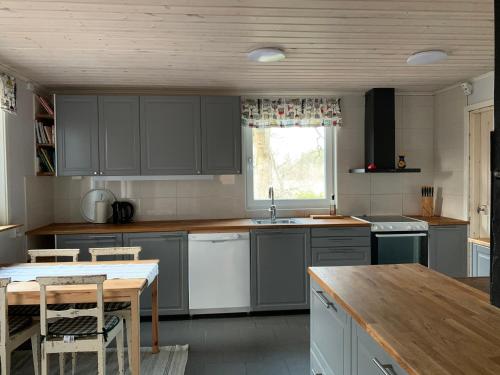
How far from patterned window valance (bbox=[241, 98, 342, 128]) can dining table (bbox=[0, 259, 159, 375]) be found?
2.11 meters

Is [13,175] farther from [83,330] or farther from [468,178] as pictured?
[468,178]

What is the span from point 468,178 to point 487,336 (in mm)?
2959

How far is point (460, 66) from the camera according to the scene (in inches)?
127

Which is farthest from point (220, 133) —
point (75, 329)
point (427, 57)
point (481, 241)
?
point (481, 241)

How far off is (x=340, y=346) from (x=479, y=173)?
292 centimetres

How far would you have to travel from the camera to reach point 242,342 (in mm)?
3086

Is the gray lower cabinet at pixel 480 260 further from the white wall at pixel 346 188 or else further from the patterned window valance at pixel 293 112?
the patterned window valance at pixel 293 112

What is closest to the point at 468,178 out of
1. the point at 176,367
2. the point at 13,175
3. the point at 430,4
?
A: the point at 430,4

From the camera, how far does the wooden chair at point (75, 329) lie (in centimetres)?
200

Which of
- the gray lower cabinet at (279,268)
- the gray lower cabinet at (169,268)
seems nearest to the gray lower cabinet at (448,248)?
the gray lower cabinet at (279,268)

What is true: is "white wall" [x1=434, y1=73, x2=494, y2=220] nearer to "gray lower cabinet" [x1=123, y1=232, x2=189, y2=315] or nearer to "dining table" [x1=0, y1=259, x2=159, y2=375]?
"gray lower cabinet" [x1=123, y1=232, x2=189, y2=315]

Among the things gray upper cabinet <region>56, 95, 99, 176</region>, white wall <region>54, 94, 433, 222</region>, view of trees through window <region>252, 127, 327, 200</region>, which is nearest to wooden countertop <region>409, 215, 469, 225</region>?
white wall <region>54, 94, 433, 222</region>

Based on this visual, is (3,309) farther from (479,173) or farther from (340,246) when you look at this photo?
(479,173)

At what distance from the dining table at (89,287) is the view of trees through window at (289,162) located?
1949mm
